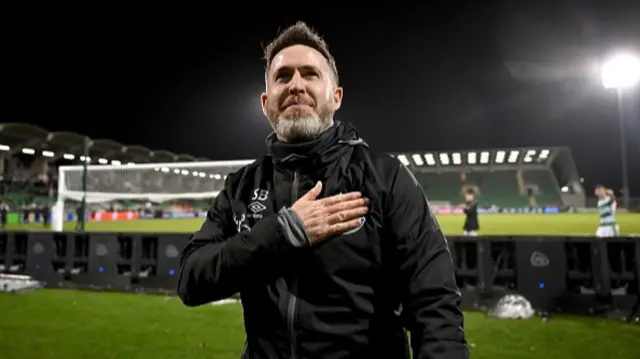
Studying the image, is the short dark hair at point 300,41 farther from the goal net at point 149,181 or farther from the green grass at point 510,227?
the green grass at point 510,227

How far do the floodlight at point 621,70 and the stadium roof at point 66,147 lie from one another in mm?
35969

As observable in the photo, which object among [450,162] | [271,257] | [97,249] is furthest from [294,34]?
[450,162]

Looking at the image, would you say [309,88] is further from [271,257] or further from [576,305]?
[576,305]

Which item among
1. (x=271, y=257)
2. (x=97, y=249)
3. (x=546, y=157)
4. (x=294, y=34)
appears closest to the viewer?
(x=271, y=257)

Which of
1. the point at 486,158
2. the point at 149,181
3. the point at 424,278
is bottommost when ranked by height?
the point at 424,278

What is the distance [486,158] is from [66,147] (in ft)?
157

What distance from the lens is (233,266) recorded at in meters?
1.47

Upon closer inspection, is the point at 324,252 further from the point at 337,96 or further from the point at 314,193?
the point at 337,96

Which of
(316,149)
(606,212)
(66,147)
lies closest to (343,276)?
(316,149)

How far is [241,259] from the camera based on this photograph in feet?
4.81

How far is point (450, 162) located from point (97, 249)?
53.2 m

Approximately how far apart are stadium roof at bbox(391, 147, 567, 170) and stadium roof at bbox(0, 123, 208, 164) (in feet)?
92.0

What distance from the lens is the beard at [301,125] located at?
1.62 metres

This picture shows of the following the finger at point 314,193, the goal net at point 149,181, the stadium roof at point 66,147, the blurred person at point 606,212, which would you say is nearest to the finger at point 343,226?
the finger at point 314,193
